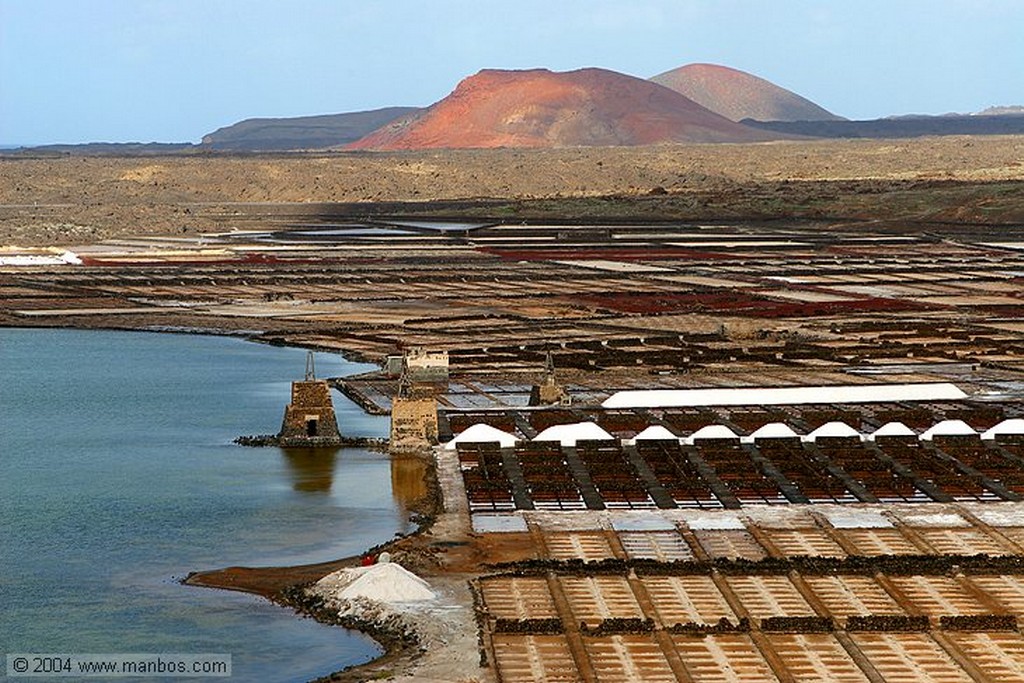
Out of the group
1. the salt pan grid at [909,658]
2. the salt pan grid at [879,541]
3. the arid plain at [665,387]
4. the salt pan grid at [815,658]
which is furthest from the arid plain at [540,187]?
the salt pan grid at [909,658]

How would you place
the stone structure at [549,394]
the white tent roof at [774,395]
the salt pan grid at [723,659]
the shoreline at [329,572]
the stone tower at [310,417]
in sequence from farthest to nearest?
1. the white tent roof at [774,395]
2. the stone structure at [549,394]
3. the stone tower at [310,417]
4. the shoreline at [329,572]
5. the salt pan grid at [723,659]

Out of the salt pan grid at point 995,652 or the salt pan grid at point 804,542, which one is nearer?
the salt pan grid at point 995,652

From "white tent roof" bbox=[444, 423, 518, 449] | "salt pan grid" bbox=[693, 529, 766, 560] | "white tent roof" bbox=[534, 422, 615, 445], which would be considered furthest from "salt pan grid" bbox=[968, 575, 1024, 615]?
"white tent roof" bbox=[444, 423, 518, 449]

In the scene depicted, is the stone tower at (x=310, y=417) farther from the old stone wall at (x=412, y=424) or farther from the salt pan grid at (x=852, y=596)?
the salt pan grid at (x=852, y=596)

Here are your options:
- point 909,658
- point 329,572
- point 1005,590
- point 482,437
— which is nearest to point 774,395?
point 482,437

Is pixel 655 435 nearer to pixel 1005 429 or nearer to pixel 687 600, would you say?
pixel 1005 429

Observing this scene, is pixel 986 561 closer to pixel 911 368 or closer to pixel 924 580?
pixel 924 580

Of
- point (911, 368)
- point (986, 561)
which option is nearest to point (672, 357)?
point (911, 368)
